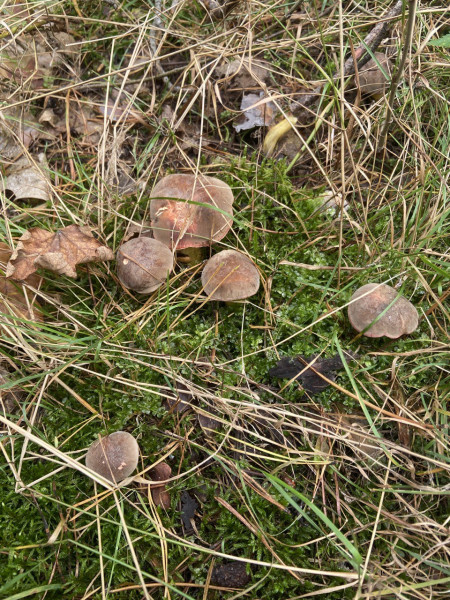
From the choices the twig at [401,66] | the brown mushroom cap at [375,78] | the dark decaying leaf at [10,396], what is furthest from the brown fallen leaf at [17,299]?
the brown mushroom cap at [375,78]

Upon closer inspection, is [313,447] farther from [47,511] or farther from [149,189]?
[149,189]

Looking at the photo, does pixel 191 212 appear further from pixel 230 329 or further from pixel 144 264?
pixel 230 329

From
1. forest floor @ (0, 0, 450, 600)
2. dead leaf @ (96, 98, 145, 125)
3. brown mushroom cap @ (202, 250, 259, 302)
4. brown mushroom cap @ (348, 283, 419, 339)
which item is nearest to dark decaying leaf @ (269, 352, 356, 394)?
forest floor @ (0, 0, 450, 600)

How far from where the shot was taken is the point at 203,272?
231 centimetres

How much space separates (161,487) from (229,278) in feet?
3.46

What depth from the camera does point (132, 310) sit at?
243 centimetres

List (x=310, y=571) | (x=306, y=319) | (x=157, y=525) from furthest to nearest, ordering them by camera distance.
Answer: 1. (x=306, y=319)
2. (x=157, y=525)
3. (x=310, y=571)

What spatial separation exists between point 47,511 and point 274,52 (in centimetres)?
304

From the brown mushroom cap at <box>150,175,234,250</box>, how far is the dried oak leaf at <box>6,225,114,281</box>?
0.35 meters

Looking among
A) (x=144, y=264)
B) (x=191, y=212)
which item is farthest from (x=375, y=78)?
(x=144, y=264)

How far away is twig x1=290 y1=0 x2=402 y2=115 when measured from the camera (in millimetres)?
2588

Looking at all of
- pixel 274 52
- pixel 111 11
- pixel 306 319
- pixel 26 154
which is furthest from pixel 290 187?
pixel 111 11

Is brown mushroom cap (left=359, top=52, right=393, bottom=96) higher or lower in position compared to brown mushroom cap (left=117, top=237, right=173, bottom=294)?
higher

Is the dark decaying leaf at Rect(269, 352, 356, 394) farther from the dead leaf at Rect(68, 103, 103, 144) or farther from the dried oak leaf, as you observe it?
the dead leaf at Rect(68, 103, 103, 144)
